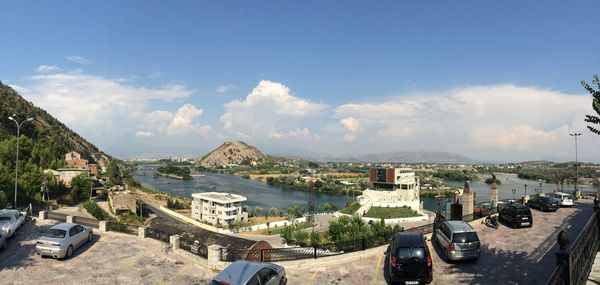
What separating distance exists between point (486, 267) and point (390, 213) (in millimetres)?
60638

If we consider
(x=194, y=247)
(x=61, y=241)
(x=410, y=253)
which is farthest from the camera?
(x=194, y=247)

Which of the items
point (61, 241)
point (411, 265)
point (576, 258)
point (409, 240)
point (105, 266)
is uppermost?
point (576, 258)

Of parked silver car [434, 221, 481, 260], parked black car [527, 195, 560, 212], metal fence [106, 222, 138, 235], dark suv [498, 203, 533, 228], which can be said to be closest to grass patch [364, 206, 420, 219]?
parked black car [527, 195, 560, 212]

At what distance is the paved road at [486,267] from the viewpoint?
12.3 metres

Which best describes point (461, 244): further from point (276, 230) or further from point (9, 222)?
point (276, 230)

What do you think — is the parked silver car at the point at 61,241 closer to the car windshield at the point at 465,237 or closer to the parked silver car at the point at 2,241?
the parked silver car at the point at 2,241

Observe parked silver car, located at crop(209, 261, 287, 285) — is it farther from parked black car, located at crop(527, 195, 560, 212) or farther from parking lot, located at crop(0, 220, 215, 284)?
parked black car, located at crop(527, 195, 560, 212)

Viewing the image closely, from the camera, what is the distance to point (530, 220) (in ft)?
64.5

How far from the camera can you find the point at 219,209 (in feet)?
240

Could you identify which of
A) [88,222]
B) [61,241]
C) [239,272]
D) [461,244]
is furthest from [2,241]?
[461,244]

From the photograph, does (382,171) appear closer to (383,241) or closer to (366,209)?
(366,209)

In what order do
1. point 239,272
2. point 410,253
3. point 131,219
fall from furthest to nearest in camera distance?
point 131,219, point 410,253, point 239,272

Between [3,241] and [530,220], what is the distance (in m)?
27.3

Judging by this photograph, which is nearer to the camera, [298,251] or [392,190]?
[298,251]
